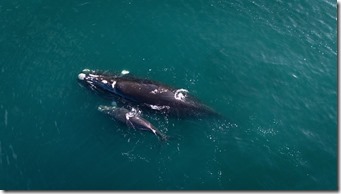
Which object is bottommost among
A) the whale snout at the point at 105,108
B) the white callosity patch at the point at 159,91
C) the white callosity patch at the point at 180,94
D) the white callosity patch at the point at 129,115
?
the whale snout at the point at 105,108

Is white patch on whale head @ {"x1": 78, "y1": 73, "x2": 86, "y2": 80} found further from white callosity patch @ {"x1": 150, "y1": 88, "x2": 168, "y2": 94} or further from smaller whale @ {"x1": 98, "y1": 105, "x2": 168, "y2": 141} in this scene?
white callosity patch @ {"x1": 150, "y1": 88, "x2": 168, "y2": 94}

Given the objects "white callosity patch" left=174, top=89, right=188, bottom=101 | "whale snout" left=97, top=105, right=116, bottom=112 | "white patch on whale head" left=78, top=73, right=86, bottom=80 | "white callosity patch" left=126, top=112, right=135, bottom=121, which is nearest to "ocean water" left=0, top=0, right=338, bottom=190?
"whale snout" left=97, top=105, right=116, bottom=112

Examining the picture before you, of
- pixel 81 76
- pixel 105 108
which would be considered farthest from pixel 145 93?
pixel 81 76

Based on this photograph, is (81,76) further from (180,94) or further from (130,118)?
(180,94)

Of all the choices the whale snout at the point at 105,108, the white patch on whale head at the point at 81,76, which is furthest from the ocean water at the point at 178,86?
the white patch on whale head at the point at 81,76

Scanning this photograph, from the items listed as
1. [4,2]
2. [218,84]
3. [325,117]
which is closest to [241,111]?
[218,84]

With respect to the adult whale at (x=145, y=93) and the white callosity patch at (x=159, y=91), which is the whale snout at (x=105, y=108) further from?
the white callosity patch at (x=159, y=91)
